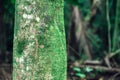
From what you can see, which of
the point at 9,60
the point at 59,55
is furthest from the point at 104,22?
the point at 59,55

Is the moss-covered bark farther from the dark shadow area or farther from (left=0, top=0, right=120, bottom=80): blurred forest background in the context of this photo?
the dark shadow area

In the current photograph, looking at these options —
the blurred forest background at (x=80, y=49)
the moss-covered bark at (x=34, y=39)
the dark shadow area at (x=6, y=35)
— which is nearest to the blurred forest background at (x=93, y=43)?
the blurred forest background at (x=80, y=49)

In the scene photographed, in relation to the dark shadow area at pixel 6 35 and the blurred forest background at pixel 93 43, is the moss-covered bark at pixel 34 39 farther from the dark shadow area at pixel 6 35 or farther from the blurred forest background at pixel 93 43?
the dark shadow area at pixel 6 35

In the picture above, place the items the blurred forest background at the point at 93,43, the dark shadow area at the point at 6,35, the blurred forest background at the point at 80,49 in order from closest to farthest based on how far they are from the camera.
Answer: the dark shadow area at the point at 6,35
the blurred forest background at the point at 80,49
the blurred forest background at the point at 93,43

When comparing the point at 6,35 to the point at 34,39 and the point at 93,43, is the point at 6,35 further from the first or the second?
the point at 34,39

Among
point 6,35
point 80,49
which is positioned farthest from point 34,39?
point 80,49

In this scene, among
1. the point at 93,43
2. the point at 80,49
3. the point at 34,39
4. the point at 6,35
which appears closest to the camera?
the point at 34,39
